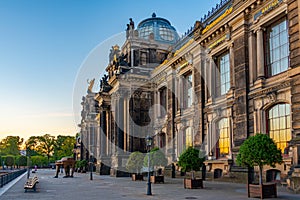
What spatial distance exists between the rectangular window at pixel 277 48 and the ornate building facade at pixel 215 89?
61 mm

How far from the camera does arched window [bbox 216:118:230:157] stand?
87.4ft

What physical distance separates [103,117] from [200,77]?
2390 cm

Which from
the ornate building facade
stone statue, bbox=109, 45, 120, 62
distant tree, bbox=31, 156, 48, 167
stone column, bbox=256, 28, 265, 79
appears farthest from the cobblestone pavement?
distant tree, bbox=31, 156, 48, 167

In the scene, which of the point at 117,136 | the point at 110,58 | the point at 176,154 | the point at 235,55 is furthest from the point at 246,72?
the point at 110,58

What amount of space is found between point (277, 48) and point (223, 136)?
27.6 feet

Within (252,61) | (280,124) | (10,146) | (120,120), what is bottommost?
(10,146)

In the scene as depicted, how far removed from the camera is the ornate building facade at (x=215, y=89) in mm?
20844

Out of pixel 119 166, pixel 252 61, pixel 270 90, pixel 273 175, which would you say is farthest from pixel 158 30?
pixel 273 175

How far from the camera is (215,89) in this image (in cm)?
2912

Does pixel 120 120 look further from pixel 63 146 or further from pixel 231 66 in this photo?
pixel 63 146

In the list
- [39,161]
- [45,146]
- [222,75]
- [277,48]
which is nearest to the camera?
[277,48]

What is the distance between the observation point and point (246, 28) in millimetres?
24016

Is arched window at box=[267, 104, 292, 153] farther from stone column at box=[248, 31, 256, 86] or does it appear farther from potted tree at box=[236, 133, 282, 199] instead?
potted tree at box=[236, 133, 282, 199]

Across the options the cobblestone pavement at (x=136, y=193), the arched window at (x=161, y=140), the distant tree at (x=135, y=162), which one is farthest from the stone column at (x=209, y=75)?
the arched window at (x=161, y=140)
